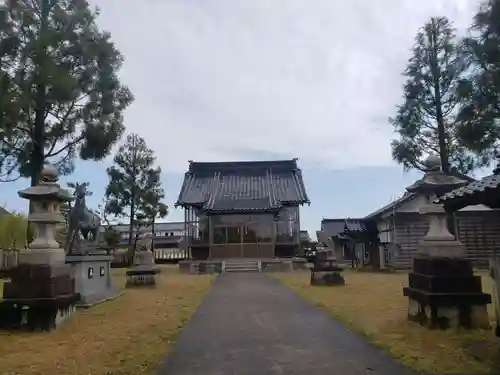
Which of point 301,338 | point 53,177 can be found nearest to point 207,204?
point 53,177

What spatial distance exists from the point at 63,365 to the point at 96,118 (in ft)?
40.3

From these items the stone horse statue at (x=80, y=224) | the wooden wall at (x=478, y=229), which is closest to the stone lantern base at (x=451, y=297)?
the stone horse statue at (x=80, y=224)

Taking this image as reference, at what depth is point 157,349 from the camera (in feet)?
18.6

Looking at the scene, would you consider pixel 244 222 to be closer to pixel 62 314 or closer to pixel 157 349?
pixel 62 314

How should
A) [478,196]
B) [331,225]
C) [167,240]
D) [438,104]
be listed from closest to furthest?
[478,196]
[438,104]
[331,225]
[167,240]

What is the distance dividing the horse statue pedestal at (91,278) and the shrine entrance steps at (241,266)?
12100 millimetres

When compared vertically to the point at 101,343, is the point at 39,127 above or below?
above

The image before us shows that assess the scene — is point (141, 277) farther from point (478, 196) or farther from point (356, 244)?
point (356, 244)

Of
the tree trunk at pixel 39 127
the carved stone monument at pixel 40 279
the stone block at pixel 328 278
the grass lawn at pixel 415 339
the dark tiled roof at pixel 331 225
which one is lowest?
the grass lawn at pixel 415 339

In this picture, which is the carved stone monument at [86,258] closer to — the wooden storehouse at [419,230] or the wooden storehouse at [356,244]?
the wooden storehouse at [356,244]

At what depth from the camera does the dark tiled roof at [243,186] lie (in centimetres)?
2856

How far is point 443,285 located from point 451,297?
20cm

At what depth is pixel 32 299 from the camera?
7.18 meters

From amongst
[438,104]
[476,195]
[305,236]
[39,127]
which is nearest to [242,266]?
[438,104]
